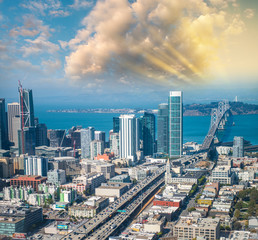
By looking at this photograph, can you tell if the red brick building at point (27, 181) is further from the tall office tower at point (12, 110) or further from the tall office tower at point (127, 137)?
the tall office tower at point (12, 110)

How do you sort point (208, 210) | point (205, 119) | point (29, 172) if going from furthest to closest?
point (205, 119), point (29, 172), point (208, 210)

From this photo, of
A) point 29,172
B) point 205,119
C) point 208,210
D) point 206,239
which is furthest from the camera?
point 205,119

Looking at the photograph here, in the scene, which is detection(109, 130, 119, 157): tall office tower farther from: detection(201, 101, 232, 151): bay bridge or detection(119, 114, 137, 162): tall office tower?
detection(201, 101, 232, 151): bay bridge

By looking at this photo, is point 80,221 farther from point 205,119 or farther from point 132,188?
point 205,119

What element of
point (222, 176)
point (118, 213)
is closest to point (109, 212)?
point (118, 213)

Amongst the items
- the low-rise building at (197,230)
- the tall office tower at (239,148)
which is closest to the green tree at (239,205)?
the low-rise building at (197,230)

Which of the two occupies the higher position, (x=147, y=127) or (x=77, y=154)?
(x=147, y=127)

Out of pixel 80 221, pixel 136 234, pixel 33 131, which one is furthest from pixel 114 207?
pixel 33 131

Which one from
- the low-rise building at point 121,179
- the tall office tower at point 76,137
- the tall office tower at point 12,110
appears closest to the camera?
the low-rise building at point 121,179
